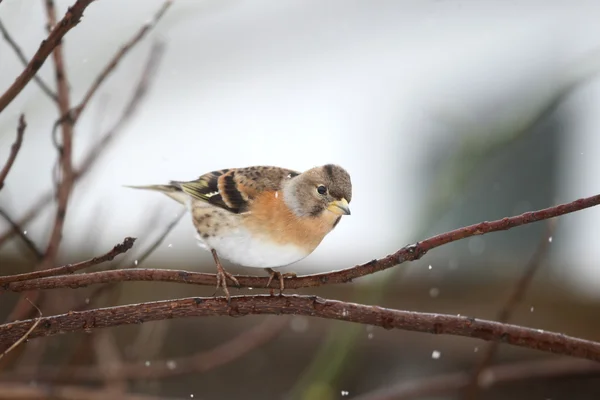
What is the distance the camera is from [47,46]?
911 mm

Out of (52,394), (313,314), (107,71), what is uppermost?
(107,71)

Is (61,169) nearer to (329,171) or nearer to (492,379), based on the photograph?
(329,171)

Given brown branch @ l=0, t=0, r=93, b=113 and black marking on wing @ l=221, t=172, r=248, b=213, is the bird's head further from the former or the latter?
brown branch @ l=0, t=0, r=93, b=113

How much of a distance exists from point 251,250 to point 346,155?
2.66ft

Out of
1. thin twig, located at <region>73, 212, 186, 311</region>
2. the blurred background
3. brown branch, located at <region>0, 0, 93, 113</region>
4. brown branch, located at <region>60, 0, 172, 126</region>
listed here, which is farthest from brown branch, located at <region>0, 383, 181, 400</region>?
brown branch, located at <region>0, 0, 93, 113</region>

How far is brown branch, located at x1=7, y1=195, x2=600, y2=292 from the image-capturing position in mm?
955

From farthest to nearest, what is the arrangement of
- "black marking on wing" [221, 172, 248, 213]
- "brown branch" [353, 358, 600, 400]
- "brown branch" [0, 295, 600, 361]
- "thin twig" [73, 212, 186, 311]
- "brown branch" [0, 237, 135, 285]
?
"brown branch" [353, 358, 600, 400] → "black marking on wing" [221, 172, 248, 213] → "thin twig" [73, 212, 186, 311] → "brown branch" [0, 295, 600, 361] → "brown branch" [0, 237, 135, 285]

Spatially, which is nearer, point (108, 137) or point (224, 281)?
point (224, 281)

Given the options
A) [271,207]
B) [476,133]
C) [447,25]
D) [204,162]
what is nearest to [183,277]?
[271,207]

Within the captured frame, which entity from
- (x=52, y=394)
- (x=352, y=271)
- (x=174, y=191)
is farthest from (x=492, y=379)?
(x=52, y=394)

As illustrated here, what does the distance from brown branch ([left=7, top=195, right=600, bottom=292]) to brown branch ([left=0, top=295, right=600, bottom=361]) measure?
0.04 meters

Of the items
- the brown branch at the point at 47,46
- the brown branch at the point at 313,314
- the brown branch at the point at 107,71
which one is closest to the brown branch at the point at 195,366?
the brown branch at the point at 313,314

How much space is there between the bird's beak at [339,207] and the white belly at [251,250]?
10 cm

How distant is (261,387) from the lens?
261cm
